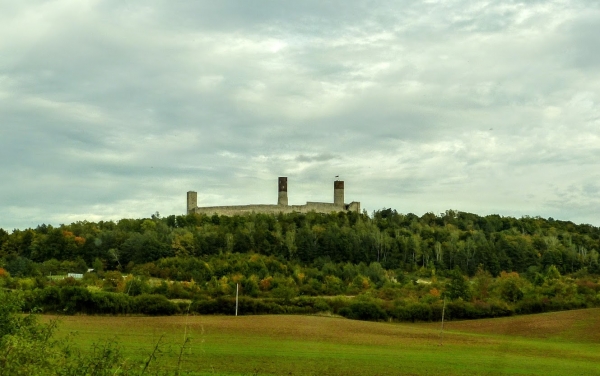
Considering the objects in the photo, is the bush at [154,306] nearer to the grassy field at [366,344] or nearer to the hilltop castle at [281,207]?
the grassy field at [366,344]

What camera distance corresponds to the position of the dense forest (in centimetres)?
6594

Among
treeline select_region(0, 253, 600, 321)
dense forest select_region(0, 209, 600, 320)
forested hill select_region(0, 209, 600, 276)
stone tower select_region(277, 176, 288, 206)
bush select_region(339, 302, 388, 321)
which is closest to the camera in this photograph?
treeline select_region(0, 253, 600, 321)

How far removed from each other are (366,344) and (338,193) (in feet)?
268

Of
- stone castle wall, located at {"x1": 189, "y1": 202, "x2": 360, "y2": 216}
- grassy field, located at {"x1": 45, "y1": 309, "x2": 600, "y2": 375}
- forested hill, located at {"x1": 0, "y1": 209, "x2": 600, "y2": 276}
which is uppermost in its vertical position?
stone castle wall, located at {"x1": 189, "y1": 202, "x2": 360, "y2": 216}

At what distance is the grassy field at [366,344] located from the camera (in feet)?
96.0

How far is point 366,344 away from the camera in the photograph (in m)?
43.0

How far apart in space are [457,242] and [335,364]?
295 feet

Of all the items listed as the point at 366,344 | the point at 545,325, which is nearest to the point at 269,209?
the point at 545,325

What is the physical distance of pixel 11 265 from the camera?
91.1 meters

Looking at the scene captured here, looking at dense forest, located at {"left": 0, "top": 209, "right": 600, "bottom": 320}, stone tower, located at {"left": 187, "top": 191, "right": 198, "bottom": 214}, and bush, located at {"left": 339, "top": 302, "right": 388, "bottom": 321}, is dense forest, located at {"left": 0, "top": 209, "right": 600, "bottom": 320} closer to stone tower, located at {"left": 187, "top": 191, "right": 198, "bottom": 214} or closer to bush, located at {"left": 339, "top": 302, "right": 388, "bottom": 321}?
bush, located at {"left": 339, "top": 302, "right": 388, "bottom": 321}

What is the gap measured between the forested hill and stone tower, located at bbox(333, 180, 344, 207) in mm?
3607

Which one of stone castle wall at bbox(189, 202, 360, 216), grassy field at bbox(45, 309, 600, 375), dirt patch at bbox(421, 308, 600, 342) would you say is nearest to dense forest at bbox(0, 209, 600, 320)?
stone castle wall at bbox(189, 202, 360, 216)

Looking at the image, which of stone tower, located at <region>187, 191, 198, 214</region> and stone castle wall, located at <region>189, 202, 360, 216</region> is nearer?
stone castle wall, located at <region>189, 202, 360, 216</region>

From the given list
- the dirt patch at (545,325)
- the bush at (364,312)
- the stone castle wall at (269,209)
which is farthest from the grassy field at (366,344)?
the stone castle wall at (269,209)
